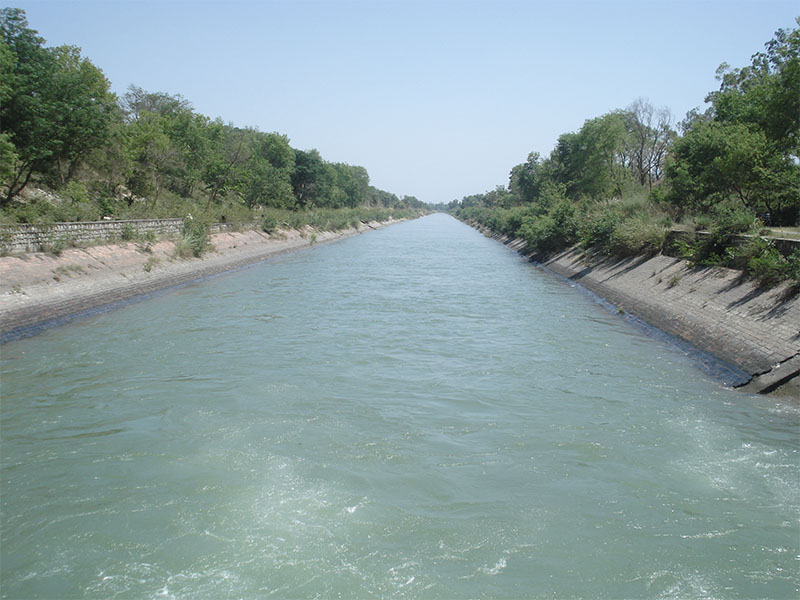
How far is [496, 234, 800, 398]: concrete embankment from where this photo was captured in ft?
35.9

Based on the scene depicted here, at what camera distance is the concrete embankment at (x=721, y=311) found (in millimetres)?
10953

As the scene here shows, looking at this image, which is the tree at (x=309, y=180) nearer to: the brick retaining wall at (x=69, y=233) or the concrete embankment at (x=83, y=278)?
the concrete embankment at (x=83, y=278)

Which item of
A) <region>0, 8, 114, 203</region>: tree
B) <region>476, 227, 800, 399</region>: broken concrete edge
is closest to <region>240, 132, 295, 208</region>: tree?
<region>0, 8, 114, 203</region>: tree

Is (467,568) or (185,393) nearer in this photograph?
(467,568)

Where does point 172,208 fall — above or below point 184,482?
above

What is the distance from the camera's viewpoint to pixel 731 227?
1748 centimetres

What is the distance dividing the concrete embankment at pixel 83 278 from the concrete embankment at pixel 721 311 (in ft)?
58.3

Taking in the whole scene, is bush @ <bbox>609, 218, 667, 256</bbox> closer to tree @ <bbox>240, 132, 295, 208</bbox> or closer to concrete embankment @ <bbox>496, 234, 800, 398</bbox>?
concrete embankment @ <bbox>496, 234, 800, 398</bbox>

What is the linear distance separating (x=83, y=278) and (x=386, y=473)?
1690cm

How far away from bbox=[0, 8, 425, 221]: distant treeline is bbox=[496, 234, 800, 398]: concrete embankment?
21.8 meters

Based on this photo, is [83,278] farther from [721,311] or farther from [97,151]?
[721,311]

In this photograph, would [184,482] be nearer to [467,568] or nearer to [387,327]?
[467,568]

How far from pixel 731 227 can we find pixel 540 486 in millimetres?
14330

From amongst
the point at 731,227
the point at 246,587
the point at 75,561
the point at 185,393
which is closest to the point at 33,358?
the point at 185,393
